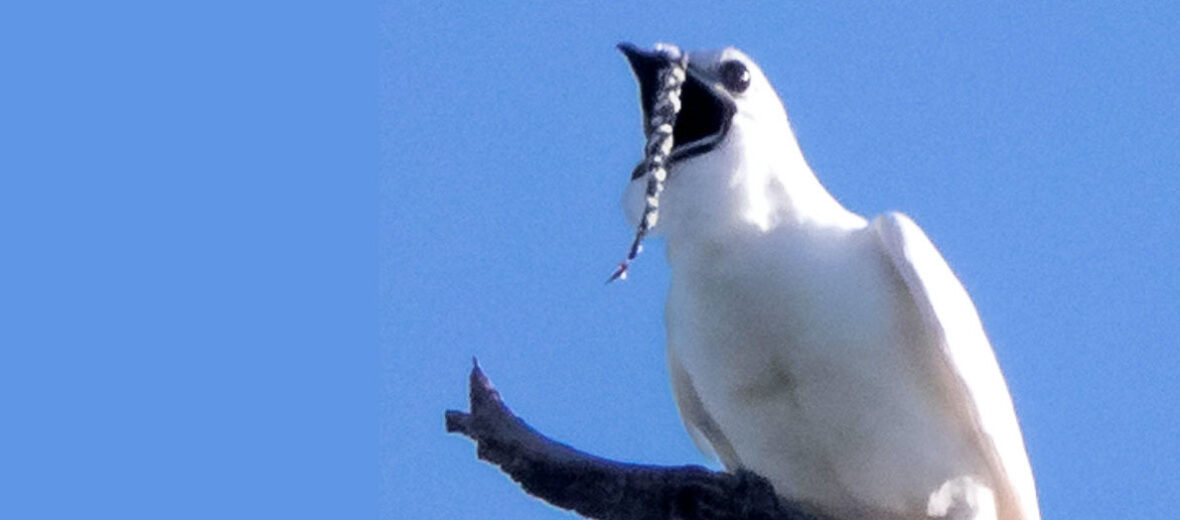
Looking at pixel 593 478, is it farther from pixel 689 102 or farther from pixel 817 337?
pixel 689 102

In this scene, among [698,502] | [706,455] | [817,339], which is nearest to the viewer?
[698,502]

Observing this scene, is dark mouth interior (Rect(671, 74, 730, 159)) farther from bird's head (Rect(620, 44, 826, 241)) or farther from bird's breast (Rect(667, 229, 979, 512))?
bird's breast (Rect(667, 229, 979, 512))

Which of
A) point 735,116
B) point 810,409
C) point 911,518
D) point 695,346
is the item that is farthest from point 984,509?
point 735,116

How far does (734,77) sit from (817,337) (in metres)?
0.81

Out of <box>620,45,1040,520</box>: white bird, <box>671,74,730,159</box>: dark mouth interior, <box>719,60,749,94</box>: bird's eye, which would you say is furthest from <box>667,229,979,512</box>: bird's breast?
<box>719,60,749,94</box>: bird's eye

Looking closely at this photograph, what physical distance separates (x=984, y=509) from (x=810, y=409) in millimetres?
588

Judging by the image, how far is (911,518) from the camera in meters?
5.23

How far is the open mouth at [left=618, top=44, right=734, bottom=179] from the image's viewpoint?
5246mm

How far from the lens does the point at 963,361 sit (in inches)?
203

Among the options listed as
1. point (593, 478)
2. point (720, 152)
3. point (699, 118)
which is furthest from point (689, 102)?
point (593, 478)

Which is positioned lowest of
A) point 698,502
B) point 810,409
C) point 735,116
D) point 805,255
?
point 698,502

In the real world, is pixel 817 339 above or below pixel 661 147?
below

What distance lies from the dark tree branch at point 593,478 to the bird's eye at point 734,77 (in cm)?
121

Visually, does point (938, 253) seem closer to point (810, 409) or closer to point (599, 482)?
point (810, 409)
